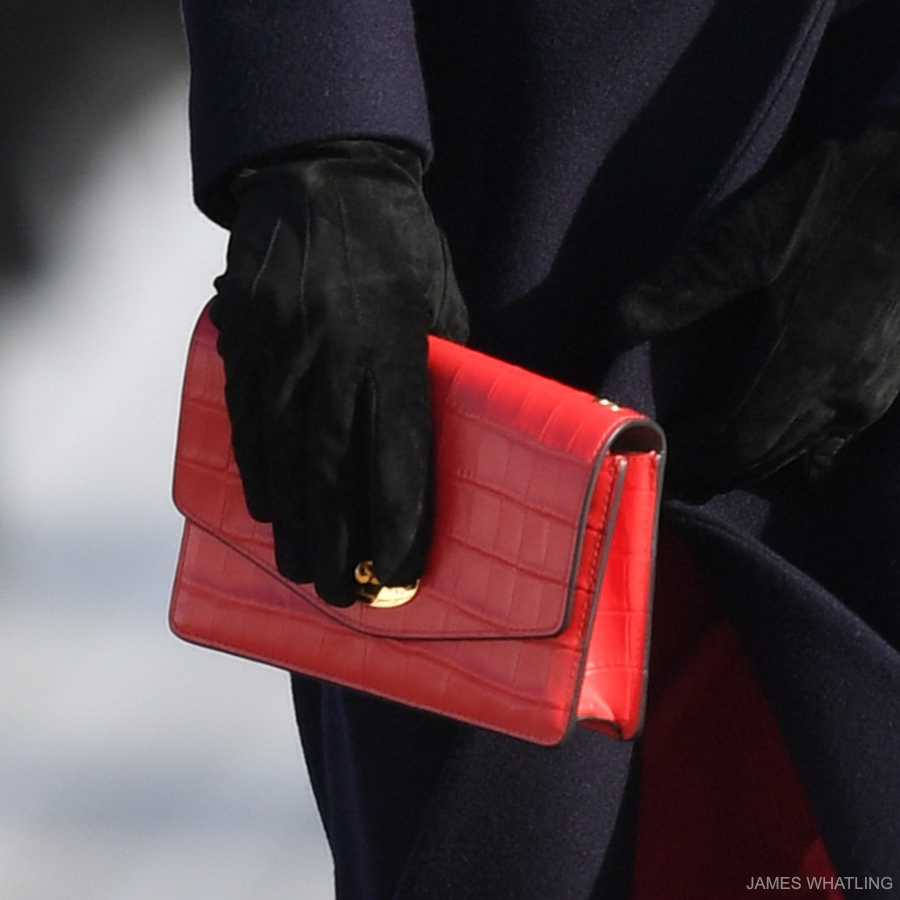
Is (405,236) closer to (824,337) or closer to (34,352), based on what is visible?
(824,337)

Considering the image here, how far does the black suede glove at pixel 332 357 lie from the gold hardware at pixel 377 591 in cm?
1

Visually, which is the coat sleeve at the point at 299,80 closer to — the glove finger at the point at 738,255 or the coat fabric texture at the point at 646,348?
the coat fabric texture at the point at 646,348

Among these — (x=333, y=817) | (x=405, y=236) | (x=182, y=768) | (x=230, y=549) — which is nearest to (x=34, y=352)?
(x=182, y=768)

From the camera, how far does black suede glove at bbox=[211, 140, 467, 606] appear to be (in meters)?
0.59

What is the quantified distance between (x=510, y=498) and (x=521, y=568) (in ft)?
0.10

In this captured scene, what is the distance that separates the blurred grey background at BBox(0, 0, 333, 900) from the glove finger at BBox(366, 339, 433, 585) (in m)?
1.22

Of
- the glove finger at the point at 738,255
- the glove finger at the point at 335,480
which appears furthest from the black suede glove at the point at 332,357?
the glove finger at the point at 738,255

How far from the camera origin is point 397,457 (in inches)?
23.5

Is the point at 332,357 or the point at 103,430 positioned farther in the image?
the point at 103,430

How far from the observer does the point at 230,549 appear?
2.43 ft

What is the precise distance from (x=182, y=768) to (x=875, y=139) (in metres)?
1.32

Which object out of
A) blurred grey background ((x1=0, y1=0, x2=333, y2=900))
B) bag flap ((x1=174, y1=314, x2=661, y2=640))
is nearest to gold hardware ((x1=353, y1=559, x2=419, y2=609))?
bag flap ((x1=174, y1=314, x2=661, y2=640))

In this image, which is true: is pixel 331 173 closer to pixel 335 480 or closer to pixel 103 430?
pixel 335 480

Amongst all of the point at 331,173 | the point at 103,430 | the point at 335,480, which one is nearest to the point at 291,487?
the point at 335,480
